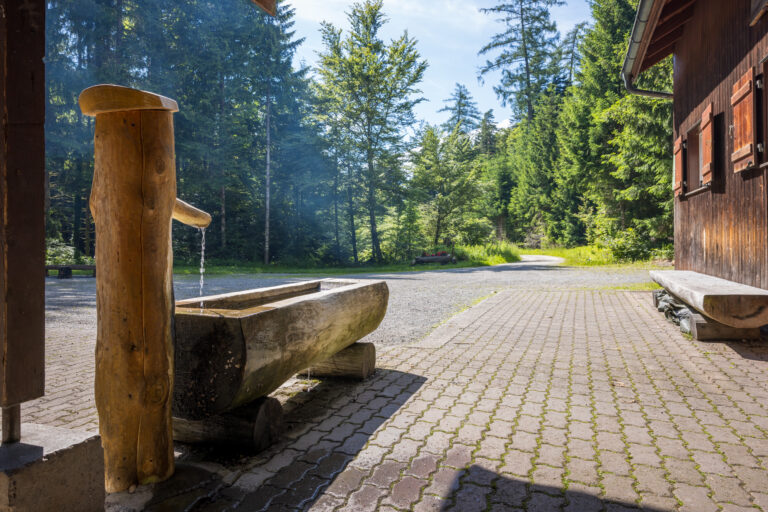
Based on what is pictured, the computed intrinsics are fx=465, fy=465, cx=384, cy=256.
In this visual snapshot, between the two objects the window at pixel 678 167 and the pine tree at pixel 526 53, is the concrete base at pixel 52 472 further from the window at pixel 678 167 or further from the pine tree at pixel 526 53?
the pine tree at pixel 526 53

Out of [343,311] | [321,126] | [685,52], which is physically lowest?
[343,311]

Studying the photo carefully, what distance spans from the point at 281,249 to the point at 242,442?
22693mm

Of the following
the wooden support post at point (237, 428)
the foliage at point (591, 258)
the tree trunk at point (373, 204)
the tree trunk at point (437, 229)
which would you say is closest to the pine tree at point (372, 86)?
the tree trunk at point (373, 204)

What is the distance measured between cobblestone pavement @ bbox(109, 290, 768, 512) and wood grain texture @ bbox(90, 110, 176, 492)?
0.95 feet

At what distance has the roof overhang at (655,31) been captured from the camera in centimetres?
673

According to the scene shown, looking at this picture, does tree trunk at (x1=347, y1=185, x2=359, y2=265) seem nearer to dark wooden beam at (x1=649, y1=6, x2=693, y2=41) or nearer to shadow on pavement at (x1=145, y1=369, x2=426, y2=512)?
dark wooden beam at (x1=649, y1=6, x2=693, y2=41)

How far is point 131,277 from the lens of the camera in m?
1.99

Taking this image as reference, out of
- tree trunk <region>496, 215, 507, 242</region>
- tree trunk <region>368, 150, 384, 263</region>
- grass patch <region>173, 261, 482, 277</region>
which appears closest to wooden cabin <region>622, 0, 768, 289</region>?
grass patch <region>173, 261, 482, 277</region>

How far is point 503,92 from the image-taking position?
35.6 m

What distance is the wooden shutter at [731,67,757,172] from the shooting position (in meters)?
5.02

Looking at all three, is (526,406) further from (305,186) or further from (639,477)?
(305,186)

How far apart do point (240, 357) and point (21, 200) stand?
1058 millimetres

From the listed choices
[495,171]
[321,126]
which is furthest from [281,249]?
[495,171]

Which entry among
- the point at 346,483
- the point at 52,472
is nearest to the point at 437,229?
the point at 346,483
